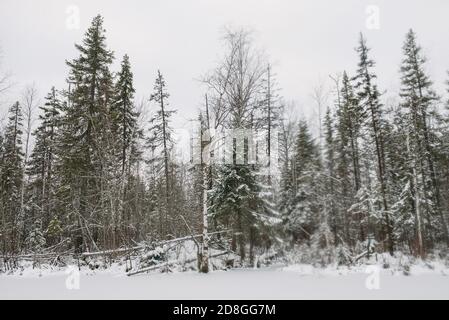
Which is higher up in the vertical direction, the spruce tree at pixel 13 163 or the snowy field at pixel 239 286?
the spruce tree at pixel 13 163

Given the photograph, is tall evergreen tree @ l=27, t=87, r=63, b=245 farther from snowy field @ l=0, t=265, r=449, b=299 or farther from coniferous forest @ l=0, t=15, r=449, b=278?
snowy field @ l=0, t=265, r=449, b=299

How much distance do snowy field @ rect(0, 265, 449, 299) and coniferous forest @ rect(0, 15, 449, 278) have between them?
1.85 metres

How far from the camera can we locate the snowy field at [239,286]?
6898 mm

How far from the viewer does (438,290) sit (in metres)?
6.97

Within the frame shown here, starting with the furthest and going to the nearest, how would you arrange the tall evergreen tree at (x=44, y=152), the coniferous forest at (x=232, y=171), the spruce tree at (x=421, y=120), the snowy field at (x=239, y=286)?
the tall evergreen tree at (x=44, y=152) → the spruce tree at (x=421, y=120) → the coniferous forest at (x=232, y=171) → the snowy field at (x=239, y=286)

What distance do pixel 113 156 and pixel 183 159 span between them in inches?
635

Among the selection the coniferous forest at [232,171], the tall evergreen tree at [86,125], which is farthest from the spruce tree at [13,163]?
the tall evergreen tree at [86,125]

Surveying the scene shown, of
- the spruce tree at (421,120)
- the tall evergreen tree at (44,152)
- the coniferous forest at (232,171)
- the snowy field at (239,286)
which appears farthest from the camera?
the tall evergreen tree at (44,152)

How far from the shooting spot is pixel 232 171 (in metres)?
13.1

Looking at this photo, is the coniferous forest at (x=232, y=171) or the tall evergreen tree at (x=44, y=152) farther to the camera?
the tall evergreen tree at (x=44, y=152)

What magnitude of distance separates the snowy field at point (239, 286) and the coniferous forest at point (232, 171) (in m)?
1.85

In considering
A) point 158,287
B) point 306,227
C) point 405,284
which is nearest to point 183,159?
point 306,227

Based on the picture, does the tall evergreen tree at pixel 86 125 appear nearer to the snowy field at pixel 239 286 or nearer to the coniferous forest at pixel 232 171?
the coniferous forest at pixel 232 171

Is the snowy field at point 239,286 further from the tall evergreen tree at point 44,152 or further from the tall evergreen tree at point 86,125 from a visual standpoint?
the tall evergreen tree at point 44,152
